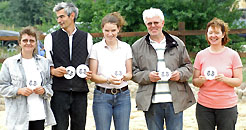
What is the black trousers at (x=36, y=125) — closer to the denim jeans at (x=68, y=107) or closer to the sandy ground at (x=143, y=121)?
the denim jeans at (x=68, y=107)

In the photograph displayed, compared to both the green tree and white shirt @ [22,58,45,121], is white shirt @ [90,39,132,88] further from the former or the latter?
the green tree

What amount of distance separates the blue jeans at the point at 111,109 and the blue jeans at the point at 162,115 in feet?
0.75

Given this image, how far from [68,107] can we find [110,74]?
52 centimetres

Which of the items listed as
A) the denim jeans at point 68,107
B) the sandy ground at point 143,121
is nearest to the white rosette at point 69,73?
the denim jeans at point 68,107

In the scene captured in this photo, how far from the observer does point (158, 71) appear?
3178 mm

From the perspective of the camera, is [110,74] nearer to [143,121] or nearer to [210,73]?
[210,73]

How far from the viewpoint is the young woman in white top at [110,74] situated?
3143 millimetres

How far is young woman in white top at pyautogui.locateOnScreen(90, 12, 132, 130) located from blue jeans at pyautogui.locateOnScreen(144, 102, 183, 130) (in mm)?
230

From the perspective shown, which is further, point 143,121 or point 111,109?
point 143,121

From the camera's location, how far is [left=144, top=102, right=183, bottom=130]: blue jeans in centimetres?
317

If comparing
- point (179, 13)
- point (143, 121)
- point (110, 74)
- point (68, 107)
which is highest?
point (179, 13)

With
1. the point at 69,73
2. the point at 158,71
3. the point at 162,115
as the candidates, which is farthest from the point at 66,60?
the point at 162,115

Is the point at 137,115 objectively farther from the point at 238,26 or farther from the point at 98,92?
the point at 238,26

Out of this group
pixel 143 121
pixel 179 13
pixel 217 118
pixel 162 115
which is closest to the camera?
pixel 217 118
